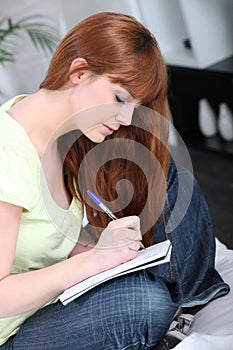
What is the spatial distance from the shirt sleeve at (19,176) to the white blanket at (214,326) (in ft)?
1.42

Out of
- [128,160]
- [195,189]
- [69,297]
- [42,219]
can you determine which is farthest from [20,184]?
[195,189]

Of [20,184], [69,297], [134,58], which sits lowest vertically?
[69,297]

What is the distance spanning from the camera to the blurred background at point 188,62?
2758 mm

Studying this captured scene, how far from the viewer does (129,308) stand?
4.34 feet

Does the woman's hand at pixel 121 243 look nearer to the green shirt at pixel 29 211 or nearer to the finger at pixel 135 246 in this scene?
the finger at pixel 135 246

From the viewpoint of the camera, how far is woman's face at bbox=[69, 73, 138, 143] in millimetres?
1294

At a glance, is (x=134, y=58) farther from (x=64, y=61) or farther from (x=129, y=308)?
(x=129, y=308)

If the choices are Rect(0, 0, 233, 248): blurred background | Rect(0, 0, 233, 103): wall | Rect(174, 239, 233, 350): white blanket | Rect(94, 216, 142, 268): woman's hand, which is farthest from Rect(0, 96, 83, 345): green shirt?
Rect(0, 0, 233, 103): wall

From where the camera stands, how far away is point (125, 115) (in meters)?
1.35

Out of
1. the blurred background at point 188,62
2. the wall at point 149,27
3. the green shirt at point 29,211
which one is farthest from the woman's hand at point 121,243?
the wall at point 149,27

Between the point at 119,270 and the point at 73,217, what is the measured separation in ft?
0.83

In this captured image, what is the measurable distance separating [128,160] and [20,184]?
38cm

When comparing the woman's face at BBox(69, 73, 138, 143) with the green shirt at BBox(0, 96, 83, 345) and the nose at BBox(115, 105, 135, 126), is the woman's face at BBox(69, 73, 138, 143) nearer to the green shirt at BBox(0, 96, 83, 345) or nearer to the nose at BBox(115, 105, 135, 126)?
the nose at BBox(115, 105, 135, 126)

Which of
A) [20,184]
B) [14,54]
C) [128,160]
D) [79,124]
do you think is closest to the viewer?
[20,184]
